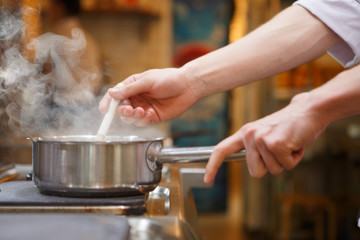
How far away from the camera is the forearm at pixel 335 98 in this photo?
2.77 ft

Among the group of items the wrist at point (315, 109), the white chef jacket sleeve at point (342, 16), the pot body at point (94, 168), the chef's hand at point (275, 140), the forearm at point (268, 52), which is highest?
the white chef jacket sleeve at point (342, 16)

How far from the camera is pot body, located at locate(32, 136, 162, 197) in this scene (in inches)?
34.4

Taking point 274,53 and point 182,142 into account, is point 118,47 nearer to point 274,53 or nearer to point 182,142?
point 182,142

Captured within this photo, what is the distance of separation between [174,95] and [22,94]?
0.62 m

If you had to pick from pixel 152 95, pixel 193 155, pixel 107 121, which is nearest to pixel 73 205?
pixel 193 155

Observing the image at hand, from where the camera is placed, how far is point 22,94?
1.62m

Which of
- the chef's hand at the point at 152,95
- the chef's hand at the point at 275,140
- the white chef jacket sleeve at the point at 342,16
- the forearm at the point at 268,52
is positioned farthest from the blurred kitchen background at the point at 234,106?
the chef's hand at the point at 275,140

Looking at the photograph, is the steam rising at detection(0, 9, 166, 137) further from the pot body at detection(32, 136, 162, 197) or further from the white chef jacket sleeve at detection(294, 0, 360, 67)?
the white chef jacket sleeve at detection(294, 0, 360, 67)

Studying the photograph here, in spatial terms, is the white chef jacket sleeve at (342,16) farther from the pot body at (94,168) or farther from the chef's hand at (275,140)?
the pot body at (94,168)

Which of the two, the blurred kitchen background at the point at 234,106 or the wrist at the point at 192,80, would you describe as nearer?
the wrist at the point at 192,80

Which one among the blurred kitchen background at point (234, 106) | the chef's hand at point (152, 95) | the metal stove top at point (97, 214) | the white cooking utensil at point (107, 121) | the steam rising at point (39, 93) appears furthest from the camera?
the blurred kitchen background at point (234, 106)

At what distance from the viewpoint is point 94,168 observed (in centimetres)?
87

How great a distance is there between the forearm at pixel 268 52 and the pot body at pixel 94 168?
48cm

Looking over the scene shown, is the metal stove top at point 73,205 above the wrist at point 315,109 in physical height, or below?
below
